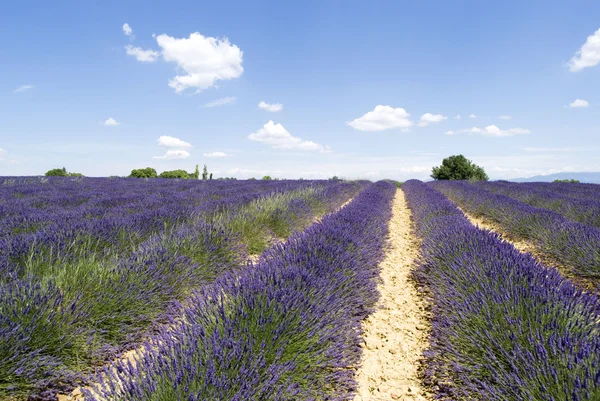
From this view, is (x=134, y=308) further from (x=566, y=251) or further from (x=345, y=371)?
(x=566, y=251)

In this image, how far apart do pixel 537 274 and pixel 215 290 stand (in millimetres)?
2564

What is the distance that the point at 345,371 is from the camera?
1.90 meters

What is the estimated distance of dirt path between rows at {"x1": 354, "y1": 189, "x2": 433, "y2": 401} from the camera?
210cm

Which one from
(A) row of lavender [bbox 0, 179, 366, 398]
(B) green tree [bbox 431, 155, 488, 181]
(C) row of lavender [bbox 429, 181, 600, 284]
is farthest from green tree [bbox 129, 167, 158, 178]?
(B) green tree [bbox 431, 155, 488, 181]

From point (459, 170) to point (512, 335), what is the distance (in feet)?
134

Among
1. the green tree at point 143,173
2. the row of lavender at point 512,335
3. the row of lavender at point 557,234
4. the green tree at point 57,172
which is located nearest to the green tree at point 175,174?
the green tree at point 143,173

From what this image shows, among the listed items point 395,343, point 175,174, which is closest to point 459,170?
point 175,174

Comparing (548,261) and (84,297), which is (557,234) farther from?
(84,297)

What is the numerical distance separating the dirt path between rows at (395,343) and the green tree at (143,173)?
30620 mm

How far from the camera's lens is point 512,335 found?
74.5 inches

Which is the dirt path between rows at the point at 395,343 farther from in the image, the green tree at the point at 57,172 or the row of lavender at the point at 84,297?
the green tree at the point at 57,172


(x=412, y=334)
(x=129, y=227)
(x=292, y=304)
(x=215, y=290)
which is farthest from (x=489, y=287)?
(x=129, y=227)

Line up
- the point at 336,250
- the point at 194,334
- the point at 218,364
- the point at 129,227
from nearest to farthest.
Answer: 1. the point at 218,364
2. the point at 194,334
3. the point at 336,250
4. the point at 129,227

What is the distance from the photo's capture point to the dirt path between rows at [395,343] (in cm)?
210
